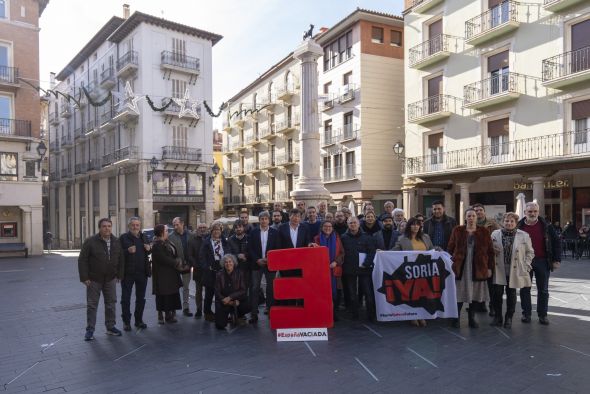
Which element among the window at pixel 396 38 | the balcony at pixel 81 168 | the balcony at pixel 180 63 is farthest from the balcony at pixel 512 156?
the balcony at pixel 81 168

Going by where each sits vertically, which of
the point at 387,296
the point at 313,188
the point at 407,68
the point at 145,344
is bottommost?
the point at 145,344

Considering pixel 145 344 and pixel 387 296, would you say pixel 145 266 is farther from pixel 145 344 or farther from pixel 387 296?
pixel 387 296

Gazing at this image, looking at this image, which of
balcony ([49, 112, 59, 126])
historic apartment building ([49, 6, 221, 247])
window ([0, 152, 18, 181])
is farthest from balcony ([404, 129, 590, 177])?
balcony ([49, 112, 59, 126])

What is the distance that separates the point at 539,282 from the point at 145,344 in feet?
20.6

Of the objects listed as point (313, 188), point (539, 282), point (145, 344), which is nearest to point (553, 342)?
point (539, 282)

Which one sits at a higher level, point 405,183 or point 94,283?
point 405,183

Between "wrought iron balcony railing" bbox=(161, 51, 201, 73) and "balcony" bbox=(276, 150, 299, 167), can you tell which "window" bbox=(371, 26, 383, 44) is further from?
"wrought iron balcony railing" bbox=(161, 51, 201, 73)

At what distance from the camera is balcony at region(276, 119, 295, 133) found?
41153 millimetres

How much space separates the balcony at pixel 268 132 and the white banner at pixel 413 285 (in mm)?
36717

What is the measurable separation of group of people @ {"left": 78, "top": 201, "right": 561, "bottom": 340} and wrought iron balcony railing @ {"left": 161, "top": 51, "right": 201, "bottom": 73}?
28702 millimetres

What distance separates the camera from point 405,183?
27.1 m

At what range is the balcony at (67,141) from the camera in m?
46.2

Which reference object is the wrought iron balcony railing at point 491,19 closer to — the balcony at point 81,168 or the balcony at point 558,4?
the balcony at point 558,4

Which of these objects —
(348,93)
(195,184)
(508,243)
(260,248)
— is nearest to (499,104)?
(348,93)
